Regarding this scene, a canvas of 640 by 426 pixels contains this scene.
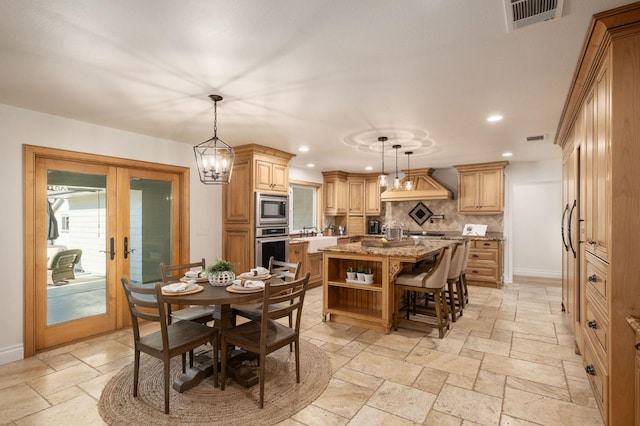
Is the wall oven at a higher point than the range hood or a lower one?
lower

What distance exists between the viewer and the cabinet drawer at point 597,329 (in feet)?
6.41

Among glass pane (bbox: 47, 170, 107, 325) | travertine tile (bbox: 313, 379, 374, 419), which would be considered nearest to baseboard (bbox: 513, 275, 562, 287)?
travertine tile (bbox: 313, 379, 374, 419)

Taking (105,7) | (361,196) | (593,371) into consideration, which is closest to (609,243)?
(593,371)

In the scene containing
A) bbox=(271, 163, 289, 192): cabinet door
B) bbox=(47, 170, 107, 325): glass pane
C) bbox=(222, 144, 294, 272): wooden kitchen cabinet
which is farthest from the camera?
bbox=(271, 163, 289, 192): cabinet door

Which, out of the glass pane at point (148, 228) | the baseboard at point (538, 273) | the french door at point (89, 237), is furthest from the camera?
the baseboard at point (538, 273)

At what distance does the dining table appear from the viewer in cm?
235

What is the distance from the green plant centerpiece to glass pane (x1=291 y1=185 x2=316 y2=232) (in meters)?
4.39

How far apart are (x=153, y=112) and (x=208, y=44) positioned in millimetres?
1638

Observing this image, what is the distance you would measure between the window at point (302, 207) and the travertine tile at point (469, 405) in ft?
16.4

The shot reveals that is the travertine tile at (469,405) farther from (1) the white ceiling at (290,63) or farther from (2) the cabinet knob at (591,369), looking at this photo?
(1) the white ceiling at (290,63)

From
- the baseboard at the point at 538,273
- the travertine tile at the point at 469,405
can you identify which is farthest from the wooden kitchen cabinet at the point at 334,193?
the travertine tile at the point at 469,405

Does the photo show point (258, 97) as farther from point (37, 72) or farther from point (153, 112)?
point (37, 72)

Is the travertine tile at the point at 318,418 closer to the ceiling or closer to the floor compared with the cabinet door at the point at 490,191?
closer to the floor

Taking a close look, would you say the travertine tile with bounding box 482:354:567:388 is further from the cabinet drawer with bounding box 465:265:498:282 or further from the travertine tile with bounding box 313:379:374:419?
the cabinet drawer with bounding box 465:265:498:282
